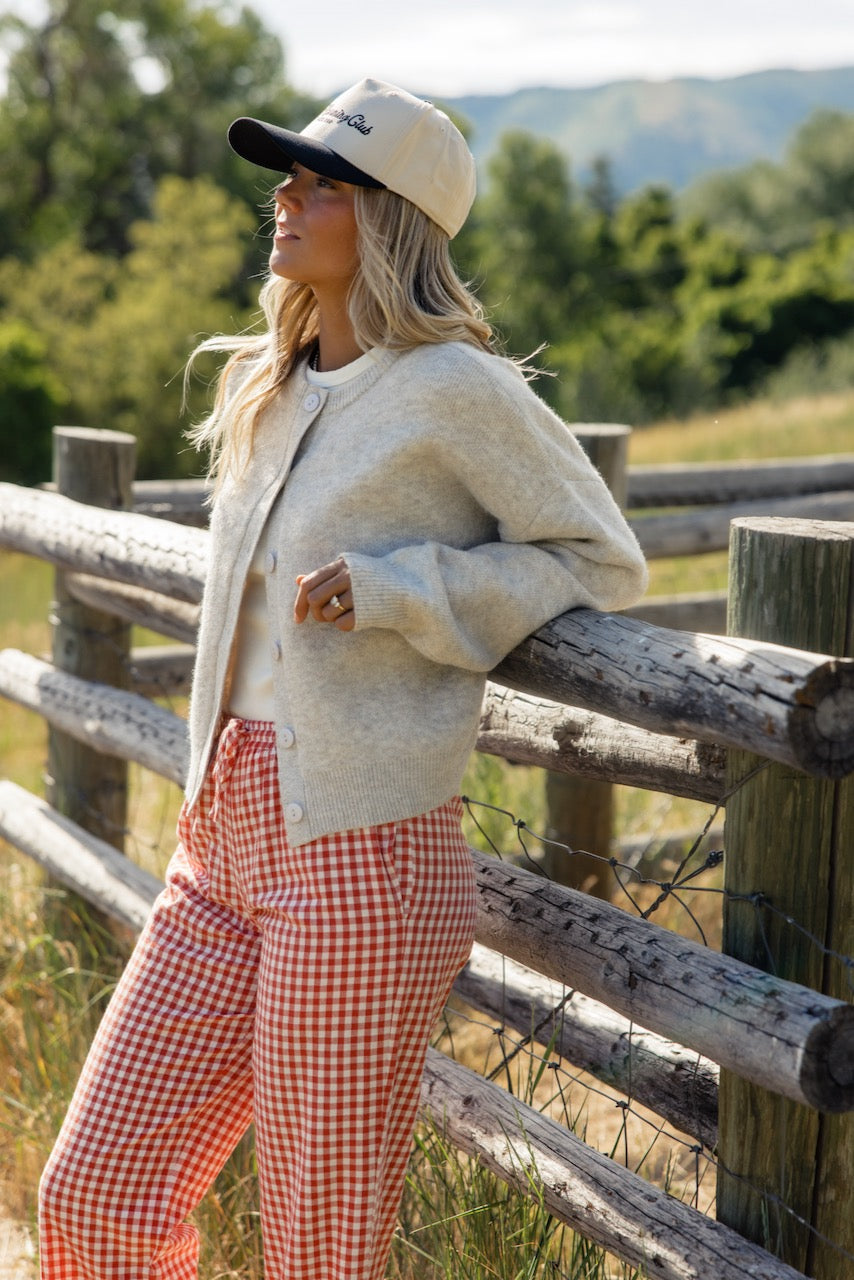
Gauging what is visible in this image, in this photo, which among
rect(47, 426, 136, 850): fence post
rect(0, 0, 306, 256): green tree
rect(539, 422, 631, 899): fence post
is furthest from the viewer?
rect(0, 0, 306, 256): green tree

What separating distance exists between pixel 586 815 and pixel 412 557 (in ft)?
8.61

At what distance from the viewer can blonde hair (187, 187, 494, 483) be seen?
1.98 m

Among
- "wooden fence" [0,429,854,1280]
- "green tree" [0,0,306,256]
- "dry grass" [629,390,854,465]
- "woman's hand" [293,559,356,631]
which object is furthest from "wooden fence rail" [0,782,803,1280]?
"green tree" [0,0,306,256]

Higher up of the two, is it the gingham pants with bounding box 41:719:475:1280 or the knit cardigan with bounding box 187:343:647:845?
the knit cardigan with bounding box 187:343:647:845

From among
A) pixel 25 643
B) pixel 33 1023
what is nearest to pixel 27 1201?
pixel 33 1023

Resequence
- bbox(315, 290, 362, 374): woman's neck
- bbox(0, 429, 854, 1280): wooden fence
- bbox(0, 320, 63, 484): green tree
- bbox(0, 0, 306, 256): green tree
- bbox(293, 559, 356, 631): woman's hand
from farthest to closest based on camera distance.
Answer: bbox(0, 0, 306, 256): green tree < bbox(0, 320, 63, 484): green tree < bbox(315, 290, 362, 374): woman's neck < bbox(293, 559, 356, 631): woman's hand < bbox(0, 429, 854, 1280): wooden fence

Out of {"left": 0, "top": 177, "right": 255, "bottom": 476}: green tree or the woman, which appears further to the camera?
{"left": 0, "top": 177, "right": 255, "bottom": 476}: green tree

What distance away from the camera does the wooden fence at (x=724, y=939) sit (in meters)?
1.71

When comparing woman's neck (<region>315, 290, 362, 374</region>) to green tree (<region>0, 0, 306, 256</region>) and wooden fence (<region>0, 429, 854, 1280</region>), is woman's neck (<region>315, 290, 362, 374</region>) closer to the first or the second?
wooden fence (<region>0, 429, 854, 1280</region>)

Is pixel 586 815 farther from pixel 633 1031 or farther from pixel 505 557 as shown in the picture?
pixel 505 557

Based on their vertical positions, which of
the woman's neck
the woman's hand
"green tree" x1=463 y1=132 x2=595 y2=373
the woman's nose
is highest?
"green tree" x1=463 y1=132 x2=595 y2=373

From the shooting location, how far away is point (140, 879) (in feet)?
11.7

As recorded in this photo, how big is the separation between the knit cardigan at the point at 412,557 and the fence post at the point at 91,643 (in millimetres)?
1988

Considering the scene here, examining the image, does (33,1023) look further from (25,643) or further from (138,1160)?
(25,643)
